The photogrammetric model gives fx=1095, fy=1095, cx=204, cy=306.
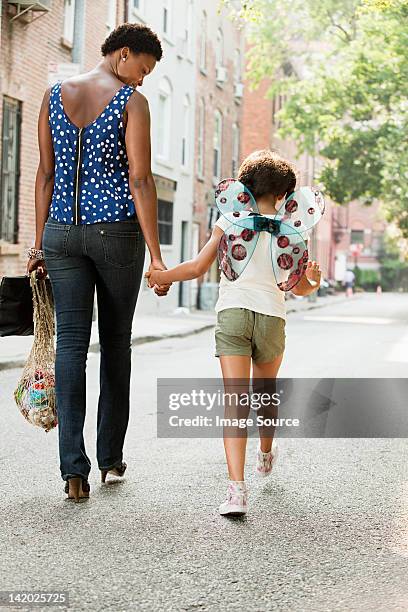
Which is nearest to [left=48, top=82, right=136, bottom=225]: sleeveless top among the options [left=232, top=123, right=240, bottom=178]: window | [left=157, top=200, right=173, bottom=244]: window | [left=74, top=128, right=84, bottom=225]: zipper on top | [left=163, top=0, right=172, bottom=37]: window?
[left=74, top=128, right=84, bottom=225]: zipper on top

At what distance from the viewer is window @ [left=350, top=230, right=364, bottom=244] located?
8819 centimetres

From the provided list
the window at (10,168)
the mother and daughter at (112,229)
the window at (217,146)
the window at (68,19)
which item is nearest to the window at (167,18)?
the window at (217,146)

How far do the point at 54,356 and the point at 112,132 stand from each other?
107 centimetres

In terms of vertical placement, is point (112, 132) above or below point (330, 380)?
above

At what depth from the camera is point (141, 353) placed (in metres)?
14.2

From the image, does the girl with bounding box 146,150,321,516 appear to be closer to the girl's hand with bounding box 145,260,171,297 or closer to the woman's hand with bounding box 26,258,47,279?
the girl's hand with bounding box 145,260,171,297

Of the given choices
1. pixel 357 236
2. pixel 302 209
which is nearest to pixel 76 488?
pixel 302 209

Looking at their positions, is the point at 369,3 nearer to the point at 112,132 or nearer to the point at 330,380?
the point at 330,380

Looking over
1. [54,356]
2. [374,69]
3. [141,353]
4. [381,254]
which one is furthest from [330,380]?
[381,254]

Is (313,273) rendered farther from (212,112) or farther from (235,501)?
(212,112)

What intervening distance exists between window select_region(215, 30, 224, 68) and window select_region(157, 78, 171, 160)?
573cm

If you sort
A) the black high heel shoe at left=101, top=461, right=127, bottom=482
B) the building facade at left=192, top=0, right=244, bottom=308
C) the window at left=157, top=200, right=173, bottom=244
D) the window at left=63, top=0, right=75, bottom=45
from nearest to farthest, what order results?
the black high heel shoe at left=101, top=461, right=127, bottom=482 → the window at left=63, top=0, right=75, bottom=45 → the window at left=157, top=200, right=173, bottom=244 → the building facade at left=192, top=0, right=244, bottom=308

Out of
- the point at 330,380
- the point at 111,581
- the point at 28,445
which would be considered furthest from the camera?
the point at 330,380

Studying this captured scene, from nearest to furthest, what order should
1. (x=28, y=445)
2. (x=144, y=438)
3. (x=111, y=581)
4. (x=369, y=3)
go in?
1. (x=111, y=581)
2. (x=28, y=445)
3. (x=144, y=438)
4. (x=369, y=3)
